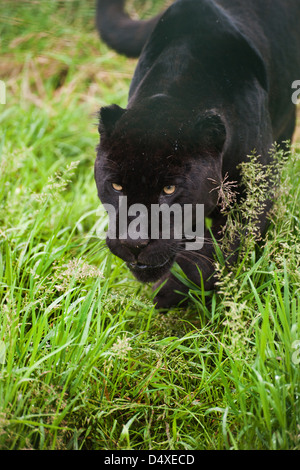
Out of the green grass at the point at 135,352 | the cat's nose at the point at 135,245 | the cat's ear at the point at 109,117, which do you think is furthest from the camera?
the cat's ear at the point at 109,117

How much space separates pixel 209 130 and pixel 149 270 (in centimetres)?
66

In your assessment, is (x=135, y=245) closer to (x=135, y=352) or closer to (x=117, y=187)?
(x=117, y=187)

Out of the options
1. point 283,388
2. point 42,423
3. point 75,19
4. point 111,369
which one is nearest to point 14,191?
point 111,369

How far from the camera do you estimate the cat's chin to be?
237cm

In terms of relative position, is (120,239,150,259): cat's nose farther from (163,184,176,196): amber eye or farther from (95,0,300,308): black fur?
(163,184,176,196): amber eye

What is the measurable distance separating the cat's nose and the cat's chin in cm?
13

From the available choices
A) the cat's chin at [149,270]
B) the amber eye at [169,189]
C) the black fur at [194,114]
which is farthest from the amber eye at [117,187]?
the cat's chin at [149,270]

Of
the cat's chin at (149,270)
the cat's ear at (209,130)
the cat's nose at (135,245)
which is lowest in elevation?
the cat's chin at (149,270)

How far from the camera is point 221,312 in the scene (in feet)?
8.22

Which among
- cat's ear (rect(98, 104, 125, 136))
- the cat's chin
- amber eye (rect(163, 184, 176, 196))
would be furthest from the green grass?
amber eye (rect(163, 184, 176, 196))

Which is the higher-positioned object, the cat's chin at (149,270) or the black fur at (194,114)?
the black fur at (194,114)

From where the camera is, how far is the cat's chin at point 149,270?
7.77ft

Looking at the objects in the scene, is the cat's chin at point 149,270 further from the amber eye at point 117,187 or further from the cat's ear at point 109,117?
the cat's ear at point 109,117
